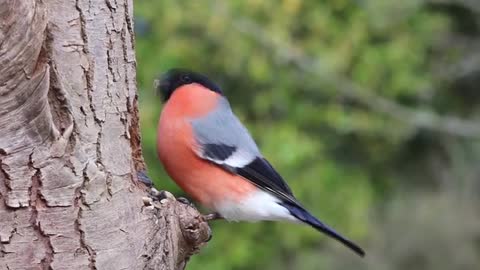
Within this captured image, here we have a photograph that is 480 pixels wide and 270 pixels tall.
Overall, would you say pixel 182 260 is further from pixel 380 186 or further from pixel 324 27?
pixel 380 186

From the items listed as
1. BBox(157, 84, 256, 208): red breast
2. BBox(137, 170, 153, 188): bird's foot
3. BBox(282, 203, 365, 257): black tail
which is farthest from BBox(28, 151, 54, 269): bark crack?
BBox(282, 203, 365, 257): black tail

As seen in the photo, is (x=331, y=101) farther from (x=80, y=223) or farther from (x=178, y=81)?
(x=80, y=223)

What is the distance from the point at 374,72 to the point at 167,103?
9.14ft

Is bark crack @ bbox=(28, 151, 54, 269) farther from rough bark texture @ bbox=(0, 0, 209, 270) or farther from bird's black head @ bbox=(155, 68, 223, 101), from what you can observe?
bird's black head @ bbox=(155, 68, 223, 101)

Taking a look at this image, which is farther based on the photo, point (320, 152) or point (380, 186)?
point (380, 186)

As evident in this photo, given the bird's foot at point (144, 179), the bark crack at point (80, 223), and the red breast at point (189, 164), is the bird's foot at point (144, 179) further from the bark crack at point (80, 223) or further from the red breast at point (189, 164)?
the red breast at point (189, 164)

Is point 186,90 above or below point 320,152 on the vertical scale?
above

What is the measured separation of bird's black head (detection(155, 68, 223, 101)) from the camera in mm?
3014

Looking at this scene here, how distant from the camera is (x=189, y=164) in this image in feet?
9.37

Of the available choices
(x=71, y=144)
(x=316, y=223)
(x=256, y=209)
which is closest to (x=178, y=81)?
(x=256, y=209)

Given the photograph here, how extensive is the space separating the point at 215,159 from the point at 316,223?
33 centimetres

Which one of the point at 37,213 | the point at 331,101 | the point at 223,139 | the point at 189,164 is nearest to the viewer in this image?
the point at 37,213

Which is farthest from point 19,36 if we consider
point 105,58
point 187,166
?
point 187,166

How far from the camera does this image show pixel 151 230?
82.0 inches
